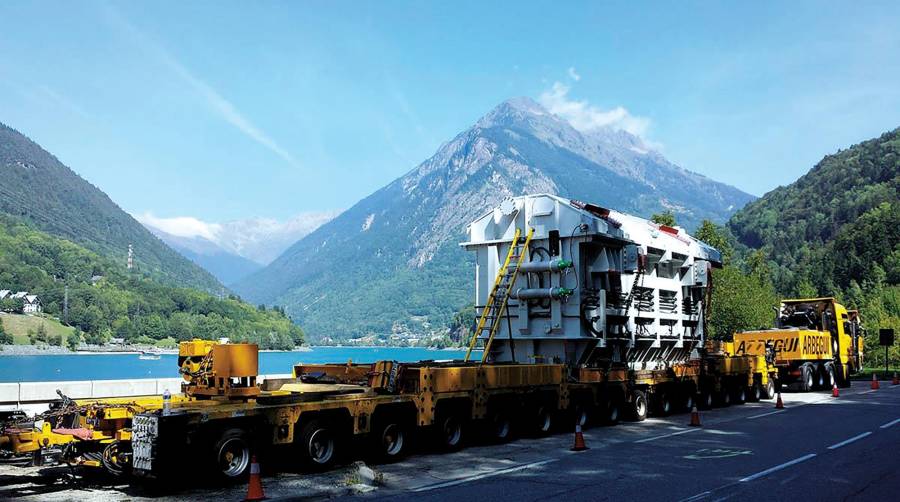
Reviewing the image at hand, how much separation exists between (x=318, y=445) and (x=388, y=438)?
169 centimetres

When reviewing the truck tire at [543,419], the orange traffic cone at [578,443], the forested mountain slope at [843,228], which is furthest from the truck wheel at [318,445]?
the forested mountain slope at [843,228]

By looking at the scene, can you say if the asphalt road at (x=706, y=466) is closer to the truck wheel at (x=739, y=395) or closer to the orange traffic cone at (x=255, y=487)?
the orange traffic cone at (x=255, y=487)

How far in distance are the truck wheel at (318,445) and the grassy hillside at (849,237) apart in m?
57.5

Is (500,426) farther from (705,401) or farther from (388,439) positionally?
(705,401)

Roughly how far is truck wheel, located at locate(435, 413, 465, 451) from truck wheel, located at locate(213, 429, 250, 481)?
186 inches

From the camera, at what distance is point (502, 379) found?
17.1 metres

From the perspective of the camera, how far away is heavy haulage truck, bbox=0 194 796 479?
11711 mm

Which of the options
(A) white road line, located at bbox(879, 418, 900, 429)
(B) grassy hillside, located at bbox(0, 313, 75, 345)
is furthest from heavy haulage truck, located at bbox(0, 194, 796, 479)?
(B) grassy hillside, located at bbox(0, 313, 75, 345)

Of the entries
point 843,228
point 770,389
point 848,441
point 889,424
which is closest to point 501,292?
point 848,441

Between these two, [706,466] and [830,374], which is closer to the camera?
[706,466]

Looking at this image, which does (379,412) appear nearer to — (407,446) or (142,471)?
(407,446)

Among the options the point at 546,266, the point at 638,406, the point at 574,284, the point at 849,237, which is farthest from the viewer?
the point at 849,237

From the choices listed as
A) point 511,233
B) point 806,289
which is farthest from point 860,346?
point 806,289

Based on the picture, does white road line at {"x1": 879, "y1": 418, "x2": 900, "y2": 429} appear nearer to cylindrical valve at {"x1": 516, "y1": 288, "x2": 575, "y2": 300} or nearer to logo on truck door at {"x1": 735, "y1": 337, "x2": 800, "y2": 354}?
cylindrical valve at {"x1": 516, "y1": 288, "x2": 575, "y2": 300}
